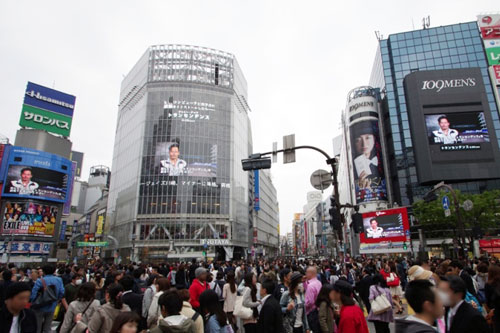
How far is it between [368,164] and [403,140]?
29.1 ft

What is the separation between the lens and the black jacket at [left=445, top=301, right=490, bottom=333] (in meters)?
3.43

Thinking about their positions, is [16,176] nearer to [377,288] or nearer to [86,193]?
[377,288]

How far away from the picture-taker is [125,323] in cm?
337

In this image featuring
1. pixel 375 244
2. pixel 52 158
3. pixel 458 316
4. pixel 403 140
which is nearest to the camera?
pixel 458 316

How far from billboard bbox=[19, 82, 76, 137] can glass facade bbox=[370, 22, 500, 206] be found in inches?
2441

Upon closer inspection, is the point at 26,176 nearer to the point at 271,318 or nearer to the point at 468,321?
the point at 271,318

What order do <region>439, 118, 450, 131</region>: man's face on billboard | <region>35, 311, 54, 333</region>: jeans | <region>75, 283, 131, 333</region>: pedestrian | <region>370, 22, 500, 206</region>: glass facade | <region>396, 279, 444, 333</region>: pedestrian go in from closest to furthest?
<region>396, 279, 444, 333</region>: pedestrian
<region>75, 283, 131, 333</region>: pedestrian
<region>35, 311, 54, 333</region>: jeans
<region>439, 118, 450, 131</region>: man's face on billboard
<region>370, 22, 500, 206</region>: glass facade

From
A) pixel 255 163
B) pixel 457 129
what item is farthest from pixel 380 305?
pixel 457 129

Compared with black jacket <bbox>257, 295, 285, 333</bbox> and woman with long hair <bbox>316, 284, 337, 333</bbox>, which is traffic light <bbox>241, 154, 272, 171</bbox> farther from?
black jacket <bbox>257, 295, 285, 333</bbox>

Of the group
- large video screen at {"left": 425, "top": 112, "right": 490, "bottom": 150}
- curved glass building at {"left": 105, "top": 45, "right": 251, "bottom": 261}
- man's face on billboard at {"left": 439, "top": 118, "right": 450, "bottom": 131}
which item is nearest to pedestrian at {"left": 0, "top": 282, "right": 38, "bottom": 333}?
curved glass building at {"left": 105, "top": 45, "right": 251, "bottom": 261}

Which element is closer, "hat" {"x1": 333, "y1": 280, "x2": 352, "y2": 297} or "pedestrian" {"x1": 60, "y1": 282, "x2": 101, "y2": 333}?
"hat" {"x1": 333, "y1": 280, "x2": 352, "y2": 297}

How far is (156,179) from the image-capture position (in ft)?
190

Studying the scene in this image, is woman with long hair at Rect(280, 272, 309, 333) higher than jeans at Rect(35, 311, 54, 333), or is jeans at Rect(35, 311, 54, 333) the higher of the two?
woman with long hair at Rect(280, 272, 309, 333)

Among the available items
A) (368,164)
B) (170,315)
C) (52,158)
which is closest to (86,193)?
(52,158)
